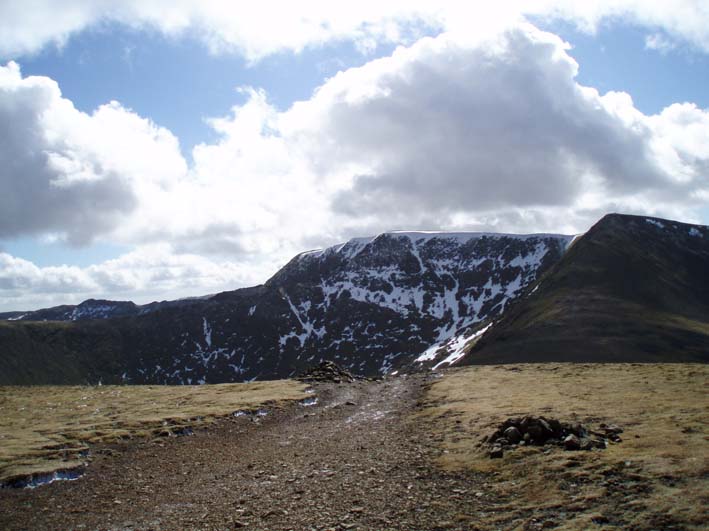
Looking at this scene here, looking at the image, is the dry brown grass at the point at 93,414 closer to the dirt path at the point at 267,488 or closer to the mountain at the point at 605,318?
the dirt path at the point at 267,488

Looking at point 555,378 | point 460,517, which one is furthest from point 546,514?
point 555,378

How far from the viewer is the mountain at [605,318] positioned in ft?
368

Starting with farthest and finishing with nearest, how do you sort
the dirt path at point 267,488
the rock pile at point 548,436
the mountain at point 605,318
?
1. the mountain at point 605,318
2. the rock pile at point 548,436
3. the dirt path at point 267,488

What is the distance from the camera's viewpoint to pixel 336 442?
2827 centimetres

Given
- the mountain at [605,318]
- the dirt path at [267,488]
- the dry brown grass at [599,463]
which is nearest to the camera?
the dry brown grass at [599,463]

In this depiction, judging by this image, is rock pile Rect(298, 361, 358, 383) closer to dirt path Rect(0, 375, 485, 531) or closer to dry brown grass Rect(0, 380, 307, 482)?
dry brown grass Rect(0, 380, 307, 482)

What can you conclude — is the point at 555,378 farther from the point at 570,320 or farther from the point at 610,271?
the point at 610,271

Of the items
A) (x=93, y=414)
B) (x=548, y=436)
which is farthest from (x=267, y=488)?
(x=93, y=414)

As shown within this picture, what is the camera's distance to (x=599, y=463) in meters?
18.0

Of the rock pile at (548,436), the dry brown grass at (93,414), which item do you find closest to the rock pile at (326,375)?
the dry brown grass at (93,414)

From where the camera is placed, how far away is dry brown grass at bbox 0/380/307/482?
27797 mm

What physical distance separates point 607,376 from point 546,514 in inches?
1713

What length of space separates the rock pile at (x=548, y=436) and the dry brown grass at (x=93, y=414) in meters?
21.7

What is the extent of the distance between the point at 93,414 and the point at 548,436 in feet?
123
